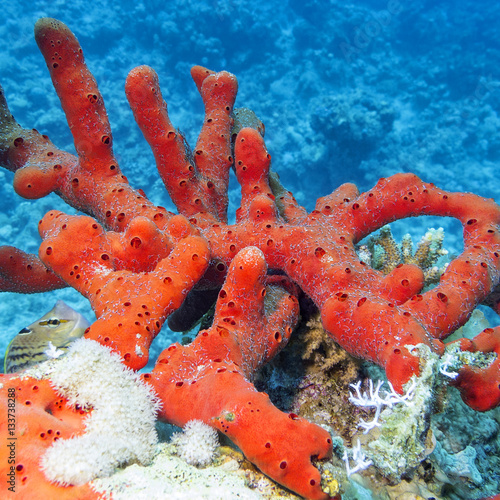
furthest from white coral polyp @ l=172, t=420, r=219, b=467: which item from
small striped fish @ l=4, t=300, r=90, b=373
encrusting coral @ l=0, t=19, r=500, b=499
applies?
small striped fish @ l=4, t=300, r=90, b=373

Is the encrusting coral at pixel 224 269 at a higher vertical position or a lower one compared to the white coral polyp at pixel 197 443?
higher

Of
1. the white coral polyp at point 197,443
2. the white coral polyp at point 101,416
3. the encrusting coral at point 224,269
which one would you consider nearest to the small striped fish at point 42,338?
the encrusting coral at point 224,269

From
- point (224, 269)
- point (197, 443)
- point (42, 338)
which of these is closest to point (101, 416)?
point (197, 443)

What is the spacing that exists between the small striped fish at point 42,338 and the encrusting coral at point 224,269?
376mm

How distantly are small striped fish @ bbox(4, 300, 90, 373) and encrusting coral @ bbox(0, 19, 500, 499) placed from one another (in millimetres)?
376

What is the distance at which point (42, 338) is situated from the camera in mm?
2980

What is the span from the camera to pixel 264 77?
2473 cm

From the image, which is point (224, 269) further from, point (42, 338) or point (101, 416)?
point (42, 338)

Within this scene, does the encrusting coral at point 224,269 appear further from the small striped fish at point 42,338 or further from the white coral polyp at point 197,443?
the small striped fish at point 42,338

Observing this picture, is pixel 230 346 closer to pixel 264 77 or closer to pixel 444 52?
pixel 264 77

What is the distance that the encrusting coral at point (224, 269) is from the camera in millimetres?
1669

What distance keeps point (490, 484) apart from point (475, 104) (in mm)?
26051

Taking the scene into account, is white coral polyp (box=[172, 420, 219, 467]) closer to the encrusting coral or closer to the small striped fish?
the encrusting coral

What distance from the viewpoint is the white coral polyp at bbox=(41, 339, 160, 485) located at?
132 cm
